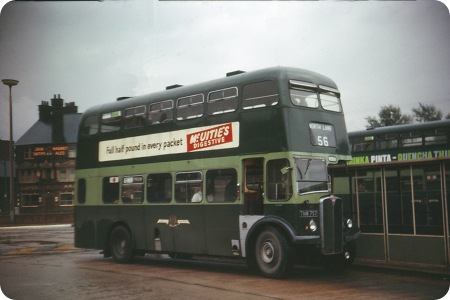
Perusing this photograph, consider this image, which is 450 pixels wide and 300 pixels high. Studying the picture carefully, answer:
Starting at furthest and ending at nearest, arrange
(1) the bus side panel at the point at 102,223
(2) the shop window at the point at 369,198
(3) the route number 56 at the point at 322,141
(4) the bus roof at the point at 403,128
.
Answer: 1. (4) the bus roof at the point at 403,128
2. (1) the bus side panel at the point at 102,223
3. (2) the shop window at the point at 369,198
4. (3) the route number 56 at the point at 322,141

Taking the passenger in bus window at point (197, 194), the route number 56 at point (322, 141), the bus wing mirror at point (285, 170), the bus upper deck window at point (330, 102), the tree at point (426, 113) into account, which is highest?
the tree at point (426, 113)

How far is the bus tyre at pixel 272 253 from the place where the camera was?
36.4ft

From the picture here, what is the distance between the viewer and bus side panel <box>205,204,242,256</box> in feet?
40.3

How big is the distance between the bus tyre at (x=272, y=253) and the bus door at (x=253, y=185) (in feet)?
2.12

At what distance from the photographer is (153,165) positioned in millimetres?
14312

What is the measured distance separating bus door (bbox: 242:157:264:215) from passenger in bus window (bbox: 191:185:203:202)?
1.40 m

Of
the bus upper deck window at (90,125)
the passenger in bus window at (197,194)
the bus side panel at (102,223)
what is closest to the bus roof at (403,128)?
the passenger in bus window at (197,194)

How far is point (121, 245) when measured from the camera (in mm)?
15305

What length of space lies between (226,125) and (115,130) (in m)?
4.35

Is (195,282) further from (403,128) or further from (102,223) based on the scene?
(403,128)

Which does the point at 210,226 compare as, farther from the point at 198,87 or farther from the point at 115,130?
the point at 115,130

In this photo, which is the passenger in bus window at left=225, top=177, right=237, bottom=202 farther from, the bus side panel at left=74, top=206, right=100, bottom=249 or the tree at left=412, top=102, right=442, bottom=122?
the tree at left=412, top=102, right=442, bottom=122

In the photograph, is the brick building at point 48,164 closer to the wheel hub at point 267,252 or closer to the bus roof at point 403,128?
the bus roof at point 403,128

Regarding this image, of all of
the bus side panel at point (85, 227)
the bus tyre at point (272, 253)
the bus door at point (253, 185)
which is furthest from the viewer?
the bus side panel at point (85, 227)
